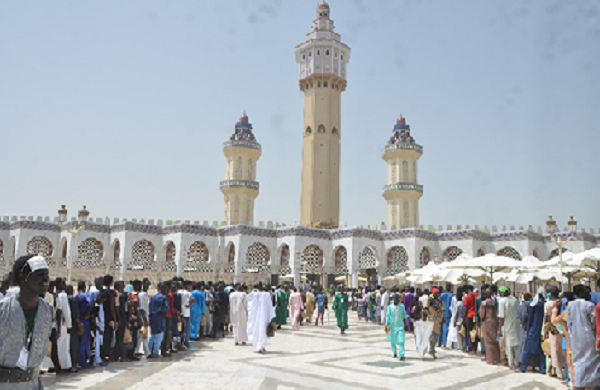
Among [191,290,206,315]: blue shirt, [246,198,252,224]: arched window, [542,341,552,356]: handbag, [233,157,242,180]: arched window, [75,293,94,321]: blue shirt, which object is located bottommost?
[542,341,552,356]: handbag

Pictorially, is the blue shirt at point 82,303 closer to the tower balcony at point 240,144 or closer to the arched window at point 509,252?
the arched window at point 509,252

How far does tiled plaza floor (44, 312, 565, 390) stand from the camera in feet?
24.3

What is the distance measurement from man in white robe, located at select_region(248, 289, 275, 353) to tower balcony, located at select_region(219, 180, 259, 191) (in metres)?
34.1

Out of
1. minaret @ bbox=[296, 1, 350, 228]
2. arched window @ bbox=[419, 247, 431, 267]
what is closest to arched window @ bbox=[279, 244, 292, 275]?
minaret @ bbox=[296, 1, 350, 228]

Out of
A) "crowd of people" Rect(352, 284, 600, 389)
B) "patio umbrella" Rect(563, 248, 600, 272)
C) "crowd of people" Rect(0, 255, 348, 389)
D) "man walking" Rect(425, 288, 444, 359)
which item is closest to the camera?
"crowd of people" Rect(0, 255, 348, 389)

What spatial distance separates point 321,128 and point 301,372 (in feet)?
122

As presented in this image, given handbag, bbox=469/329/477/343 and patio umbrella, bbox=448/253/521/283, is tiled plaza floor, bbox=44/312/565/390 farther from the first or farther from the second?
patio umbrella, bbox=448/253/521/283

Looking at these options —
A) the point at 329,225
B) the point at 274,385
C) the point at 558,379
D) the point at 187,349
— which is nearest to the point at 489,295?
the point at 558,379

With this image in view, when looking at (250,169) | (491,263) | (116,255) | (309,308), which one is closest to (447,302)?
(491,263)

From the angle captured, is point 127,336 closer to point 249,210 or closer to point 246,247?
Result: point 246,247

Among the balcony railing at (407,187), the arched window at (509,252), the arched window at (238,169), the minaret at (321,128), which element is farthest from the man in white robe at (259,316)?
the arched window at (238,169)

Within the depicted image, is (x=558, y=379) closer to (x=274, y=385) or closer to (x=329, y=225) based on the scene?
(x=274, y=385)

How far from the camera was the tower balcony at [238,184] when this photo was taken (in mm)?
44969

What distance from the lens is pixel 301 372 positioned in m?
8.44
